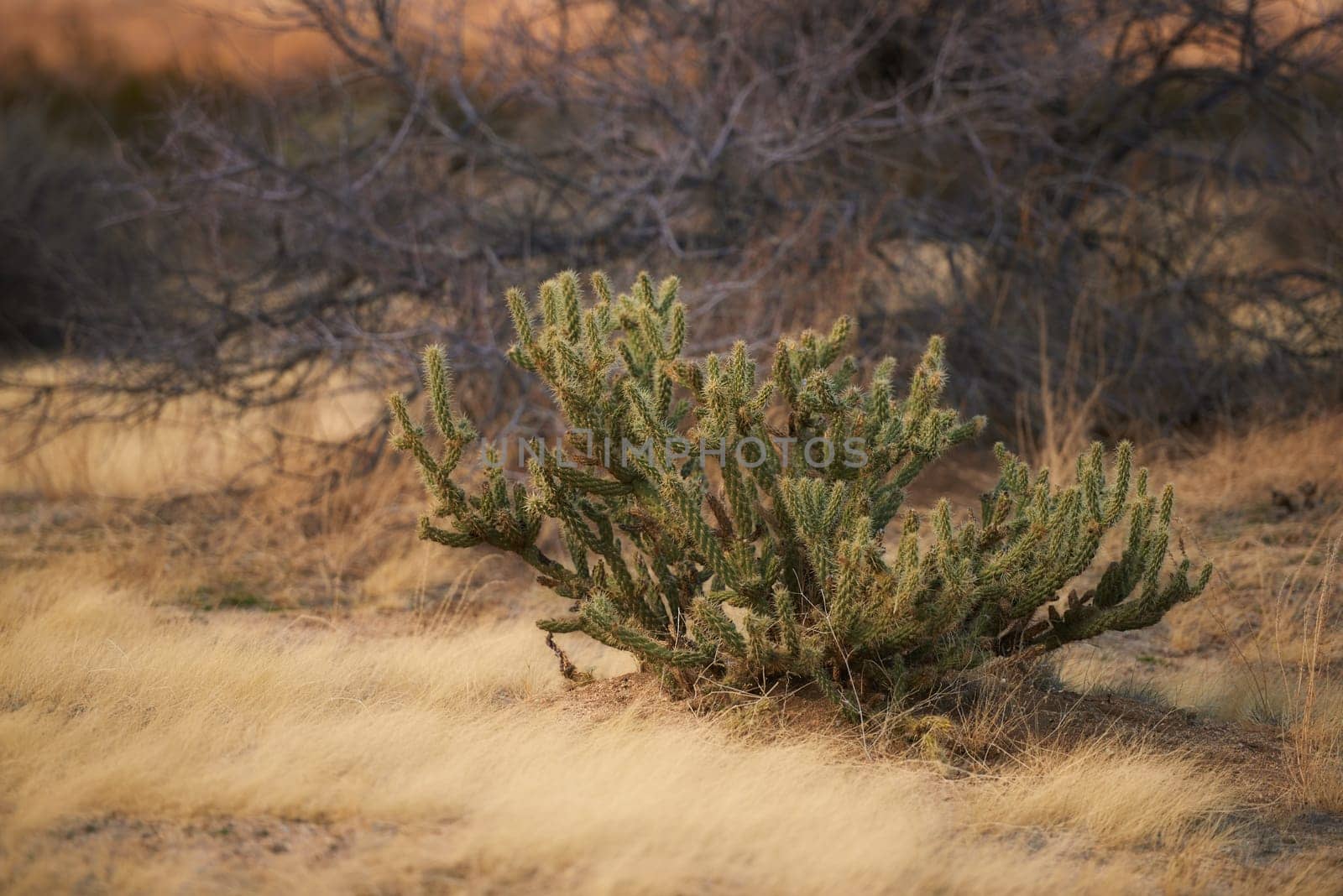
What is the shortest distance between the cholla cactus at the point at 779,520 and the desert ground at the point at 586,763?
21 centimetres

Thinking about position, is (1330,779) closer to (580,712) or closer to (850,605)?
(850,605)

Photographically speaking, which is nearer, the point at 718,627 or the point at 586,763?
the point at 586,763

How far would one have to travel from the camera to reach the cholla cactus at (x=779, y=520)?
374cm

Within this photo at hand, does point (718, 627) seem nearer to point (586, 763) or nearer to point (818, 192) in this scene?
point (586, 763)

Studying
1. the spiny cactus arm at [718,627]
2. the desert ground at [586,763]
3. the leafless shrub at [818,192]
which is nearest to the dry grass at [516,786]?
the desert ground at [586,763]

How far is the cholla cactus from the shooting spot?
374 centimetres

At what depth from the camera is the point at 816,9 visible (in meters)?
8.11

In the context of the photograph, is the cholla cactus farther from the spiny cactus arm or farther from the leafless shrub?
the leafless shrub

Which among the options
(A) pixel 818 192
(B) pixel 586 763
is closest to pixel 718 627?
(B) pixel 586 763

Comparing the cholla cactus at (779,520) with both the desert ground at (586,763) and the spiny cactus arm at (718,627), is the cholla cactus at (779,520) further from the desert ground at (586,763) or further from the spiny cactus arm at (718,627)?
the desert ground at (586,763)

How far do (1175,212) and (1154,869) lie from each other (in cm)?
636

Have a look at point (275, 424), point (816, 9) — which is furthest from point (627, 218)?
point (275, 424)

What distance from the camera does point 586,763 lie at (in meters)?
3.41

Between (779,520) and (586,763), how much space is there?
1.04 m
